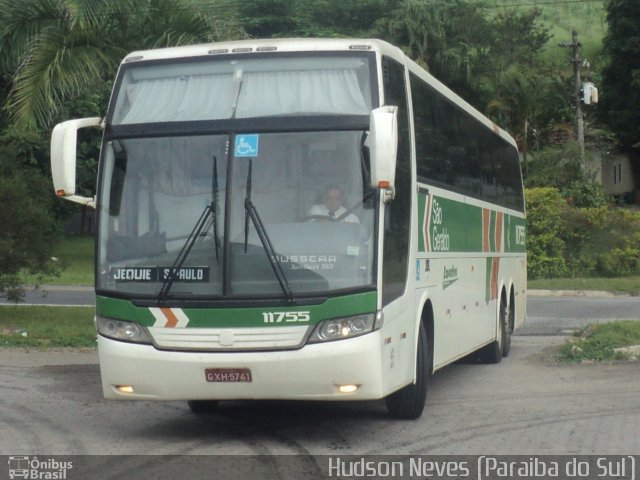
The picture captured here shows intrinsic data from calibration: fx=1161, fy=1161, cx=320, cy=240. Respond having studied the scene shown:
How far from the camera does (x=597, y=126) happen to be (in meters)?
58.9

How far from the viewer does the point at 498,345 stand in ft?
52.1

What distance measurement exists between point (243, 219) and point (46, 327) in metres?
10.2

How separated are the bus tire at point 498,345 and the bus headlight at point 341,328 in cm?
684

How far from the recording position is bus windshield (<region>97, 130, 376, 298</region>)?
9109 millimetres

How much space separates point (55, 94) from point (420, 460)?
12.2 meters

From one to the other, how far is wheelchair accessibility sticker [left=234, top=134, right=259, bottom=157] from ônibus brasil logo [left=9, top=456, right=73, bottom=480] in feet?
9.04

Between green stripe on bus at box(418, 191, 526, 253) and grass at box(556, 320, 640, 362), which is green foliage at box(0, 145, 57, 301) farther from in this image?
grass at box(556, 320, 640, 362)

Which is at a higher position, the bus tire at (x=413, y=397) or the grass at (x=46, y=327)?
the bus tire at (x=413, y=397)

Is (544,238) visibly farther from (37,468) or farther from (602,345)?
(37,468)

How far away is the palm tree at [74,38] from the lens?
742 inches

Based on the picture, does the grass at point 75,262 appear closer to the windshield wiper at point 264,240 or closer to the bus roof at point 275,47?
the bus roof at point 275,47

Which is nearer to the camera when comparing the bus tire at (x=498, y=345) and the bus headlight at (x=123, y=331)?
the bus headlight at (x=123, y=331)

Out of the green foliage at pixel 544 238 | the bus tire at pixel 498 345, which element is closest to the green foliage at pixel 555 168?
the green foliage at pixel 544 238

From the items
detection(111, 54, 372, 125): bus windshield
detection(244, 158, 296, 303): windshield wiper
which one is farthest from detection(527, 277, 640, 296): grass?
detection(244, 158, 296, 303): windshield wiper
